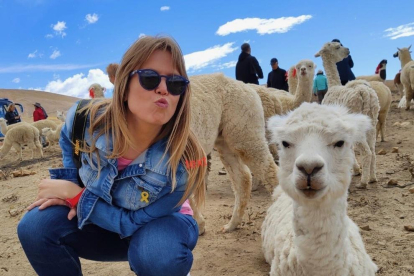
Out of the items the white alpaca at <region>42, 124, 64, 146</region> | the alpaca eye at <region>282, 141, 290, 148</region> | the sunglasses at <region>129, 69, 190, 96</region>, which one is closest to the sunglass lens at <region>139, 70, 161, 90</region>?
the sunglasses at <region>129, 69, 190, 96</region>

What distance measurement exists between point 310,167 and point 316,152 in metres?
0.12

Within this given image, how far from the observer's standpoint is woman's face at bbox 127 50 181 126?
2.03 m

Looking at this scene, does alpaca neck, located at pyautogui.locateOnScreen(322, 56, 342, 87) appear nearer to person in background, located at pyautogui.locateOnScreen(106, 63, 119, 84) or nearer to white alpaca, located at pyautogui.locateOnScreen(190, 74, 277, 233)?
white alpaca, located at pyautogui.locateOnScreen(190, 74, 277, 233)

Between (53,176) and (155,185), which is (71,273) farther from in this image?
(155,185)

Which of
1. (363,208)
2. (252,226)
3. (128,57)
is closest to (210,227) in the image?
(252,226)

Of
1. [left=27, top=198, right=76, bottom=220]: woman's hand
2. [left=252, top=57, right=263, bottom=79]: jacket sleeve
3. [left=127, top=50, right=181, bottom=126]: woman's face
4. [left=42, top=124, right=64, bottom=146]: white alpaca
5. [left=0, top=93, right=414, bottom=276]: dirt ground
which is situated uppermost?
[left=252, top=57, right=263, bottom=79]: jacket sleeve

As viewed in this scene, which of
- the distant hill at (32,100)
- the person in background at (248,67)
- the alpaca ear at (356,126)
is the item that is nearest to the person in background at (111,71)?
the alpaca ear at (356,126)

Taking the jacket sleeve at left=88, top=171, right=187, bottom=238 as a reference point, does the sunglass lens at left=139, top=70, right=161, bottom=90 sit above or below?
above

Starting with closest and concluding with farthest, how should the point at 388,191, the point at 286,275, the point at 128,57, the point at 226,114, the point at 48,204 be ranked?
the point at 128,57 < the point at 48,204 < the point at 286,275 < the point at 226,114 < the point at 388,191

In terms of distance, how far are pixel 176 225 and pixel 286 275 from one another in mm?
845

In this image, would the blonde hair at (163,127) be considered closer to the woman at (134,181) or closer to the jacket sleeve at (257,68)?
the woman at (134,181)

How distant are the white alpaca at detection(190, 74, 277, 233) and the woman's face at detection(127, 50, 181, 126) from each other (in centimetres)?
190

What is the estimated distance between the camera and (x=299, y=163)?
1976 millimetres

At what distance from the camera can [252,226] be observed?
4.33 metres
